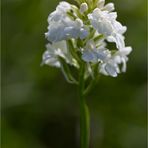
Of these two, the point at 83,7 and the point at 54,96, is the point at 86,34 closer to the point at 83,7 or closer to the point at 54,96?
the point at 83,7

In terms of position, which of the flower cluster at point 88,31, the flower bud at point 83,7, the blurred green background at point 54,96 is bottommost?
the blurred green background at point 54,96

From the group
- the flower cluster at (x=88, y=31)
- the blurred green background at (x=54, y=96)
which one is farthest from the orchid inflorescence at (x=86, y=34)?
the blurred green background at (x=54, y=96)

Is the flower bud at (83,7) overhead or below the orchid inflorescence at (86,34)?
overhead

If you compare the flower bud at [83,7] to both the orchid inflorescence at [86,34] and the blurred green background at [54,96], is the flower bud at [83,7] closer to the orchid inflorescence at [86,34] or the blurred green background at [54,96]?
the orchid inflorescence at [86,34]

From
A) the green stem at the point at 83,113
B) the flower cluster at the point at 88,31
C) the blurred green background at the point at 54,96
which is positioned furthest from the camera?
the blurred green background at the point at 54,96

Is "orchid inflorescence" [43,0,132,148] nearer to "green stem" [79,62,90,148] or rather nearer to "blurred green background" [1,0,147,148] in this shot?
"green stem" [79,62,90,148]

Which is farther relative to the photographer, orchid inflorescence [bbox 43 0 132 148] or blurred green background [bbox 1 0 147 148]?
blurred green background [bbox 1 0 147 148]

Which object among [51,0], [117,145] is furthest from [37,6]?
[117,145]

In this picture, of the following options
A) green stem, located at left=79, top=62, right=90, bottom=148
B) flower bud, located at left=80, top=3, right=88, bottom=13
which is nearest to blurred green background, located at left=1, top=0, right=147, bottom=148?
green stem, located at left=79, top=62, right=90, bottom=148

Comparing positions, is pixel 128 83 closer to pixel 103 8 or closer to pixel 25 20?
pixel 25 20

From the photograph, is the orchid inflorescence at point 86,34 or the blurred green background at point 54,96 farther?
the blurred green background at point 54,96
